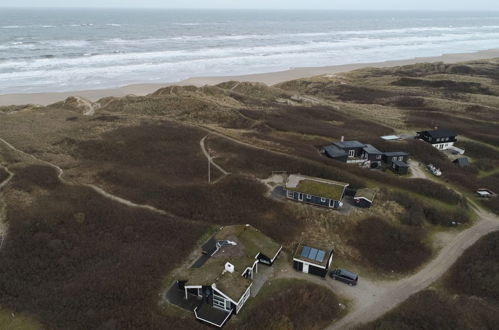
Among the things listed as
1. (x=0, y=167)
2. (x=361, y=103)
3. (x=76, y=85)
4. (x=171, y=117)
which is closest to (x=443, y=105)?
(x=361, y=103)

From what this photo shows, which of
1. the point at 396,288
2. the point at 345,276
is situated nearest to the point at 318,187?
the point at 345,276

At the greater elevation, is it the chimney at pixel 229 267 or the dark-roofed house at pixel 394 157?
the chimney at pixel 229 267

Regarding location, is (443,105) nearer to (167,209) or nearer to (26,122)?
(167,209)

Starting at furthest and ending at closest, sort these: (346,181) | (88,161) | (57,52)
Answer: (57,52), (88,161), (346,181)

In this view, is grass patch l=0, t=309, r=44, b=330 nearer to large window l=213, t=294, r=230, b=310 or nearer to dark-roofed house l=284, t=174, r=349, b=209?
large window l=213, t=294, r=230, b=310

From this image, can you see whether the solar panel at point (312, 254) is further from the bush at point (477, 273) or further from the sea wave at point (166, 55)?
the sea wave at point (166, 55)

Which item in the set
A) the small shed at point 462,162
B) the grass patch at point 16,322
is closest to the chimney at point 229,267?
the grass patch at point 16,322
